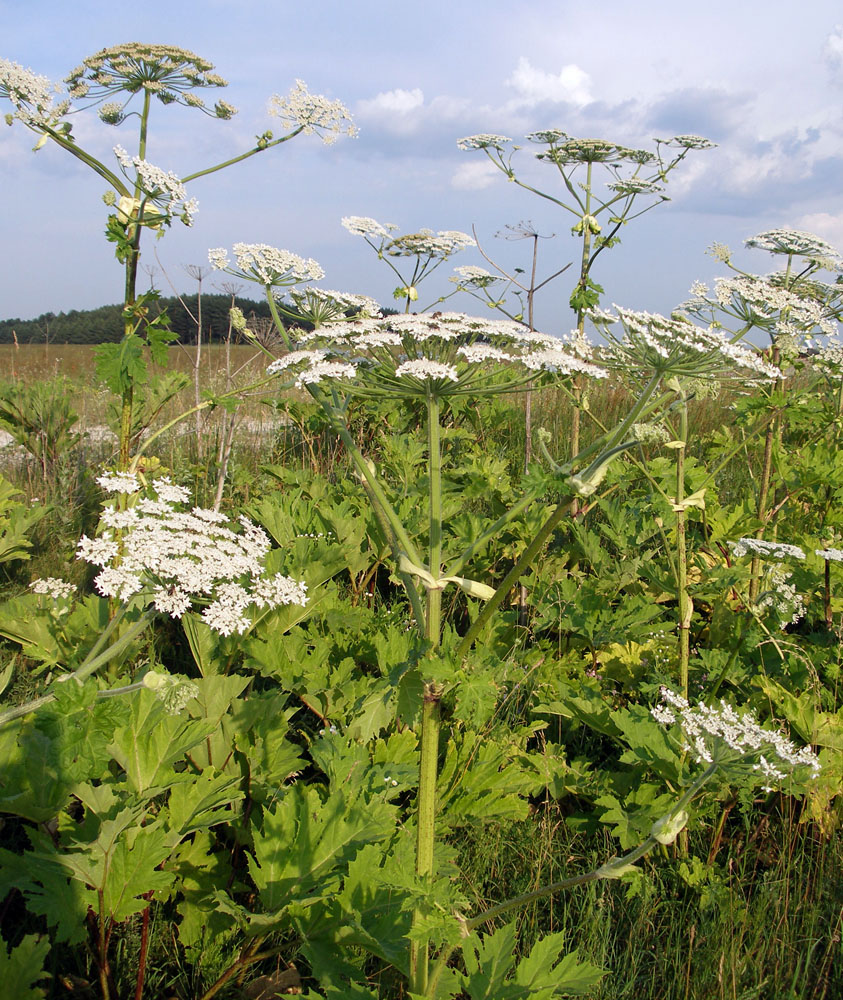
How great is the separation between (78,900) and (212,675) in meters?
0.91

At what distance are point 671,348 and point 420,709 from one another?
1.26m

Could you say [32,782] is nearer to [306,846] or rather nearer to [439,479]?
[306,846]

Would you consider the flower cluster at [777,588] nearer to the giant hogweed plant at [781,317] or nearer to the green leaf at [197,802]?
the giant hogweed plant at [781,317]

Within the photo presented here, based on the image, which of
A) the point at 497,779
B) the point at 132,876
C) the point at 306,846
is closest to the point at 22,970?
the point at 132,876

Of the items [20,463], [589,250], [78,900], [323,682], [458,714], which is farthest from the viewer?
[20,463]

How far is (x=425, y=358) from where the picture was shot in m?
2.10

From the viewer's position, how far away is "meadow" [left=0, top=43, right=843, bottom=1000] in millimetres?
1935

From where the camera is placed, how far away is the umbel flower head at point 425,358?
6.51 feet

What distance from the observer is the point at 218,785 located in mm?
2377

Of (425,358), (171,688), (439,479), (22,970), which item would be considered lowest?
(22,970)

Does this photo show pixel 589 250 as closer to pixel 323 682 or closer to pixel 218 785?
pixel 323 682

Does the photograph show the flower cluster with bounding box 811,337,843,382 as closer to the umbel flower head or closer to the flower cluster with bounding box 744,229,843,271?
the flower cluster with bounding box 744,229,843,271

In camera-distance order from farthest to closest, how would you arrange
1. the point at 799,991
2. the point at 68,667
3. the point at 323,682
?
the point at 68,667
the point at 323,682
the point at 799,991

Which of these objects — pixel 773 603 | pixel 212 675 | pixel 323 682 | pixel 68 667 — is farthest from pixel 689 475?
pixel 68 667
